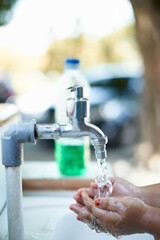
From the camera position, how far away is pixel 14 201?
92 centimetres

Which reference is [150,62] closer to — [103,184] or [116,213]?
[103,184]

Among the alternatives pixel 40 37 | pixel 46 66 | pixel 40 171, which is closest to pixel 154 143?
pixel 40 171

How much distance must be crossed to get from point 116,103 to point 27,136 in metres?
4.97

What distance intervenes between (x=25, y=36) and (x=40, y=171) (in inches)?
325

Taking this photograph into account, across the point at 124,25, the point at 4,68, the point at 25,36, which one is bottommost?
the point at 4,68

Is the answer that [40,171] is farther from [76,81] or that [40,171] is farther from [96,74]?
[96,74]

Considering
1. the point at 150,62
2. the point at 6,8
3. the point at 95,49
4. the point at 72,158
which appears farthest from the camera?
the point at 95,49

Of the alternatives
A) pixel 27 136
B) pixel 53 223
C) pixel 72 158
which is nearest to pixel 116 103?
pixel 72 158

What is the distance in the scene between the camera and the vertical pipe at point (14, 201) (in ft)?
2.97

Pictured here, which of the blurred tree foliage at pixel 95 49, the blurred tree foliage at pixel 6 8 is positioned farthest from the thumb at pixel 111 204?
the blurred tree foliage at pixel 95 49

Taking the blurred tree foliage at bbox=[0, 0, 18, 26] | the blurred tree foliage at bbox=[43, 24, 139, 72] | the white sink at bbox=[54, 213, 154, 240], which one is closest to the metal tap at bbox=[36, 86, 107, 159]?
the white sink at bbox=[54, 213, 154, 240]

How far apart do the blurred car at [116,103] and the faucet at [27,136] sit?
437 centimetres

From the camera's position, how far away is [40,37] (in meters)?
9.34

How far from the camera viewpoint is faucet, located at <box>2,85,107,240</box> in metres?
0.89
